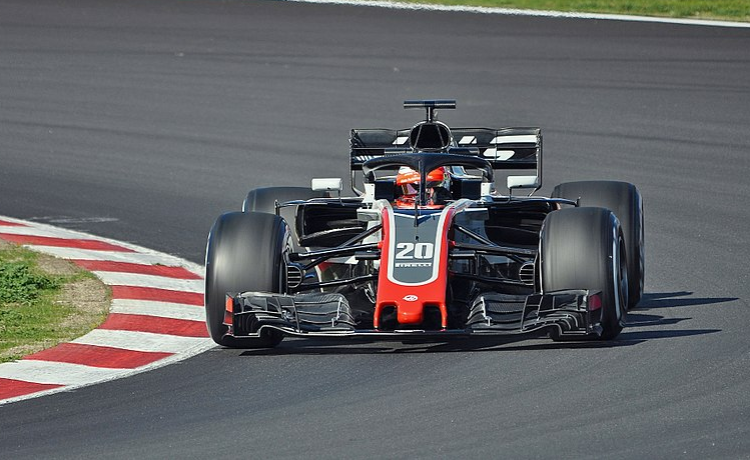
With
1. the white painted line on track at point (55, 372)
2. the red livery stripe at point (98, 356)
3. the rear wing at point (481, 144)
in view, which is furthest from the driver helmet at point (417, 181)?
the white painted line on track at point (55, 372)

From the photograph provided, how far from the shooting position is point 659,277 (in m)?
11.8

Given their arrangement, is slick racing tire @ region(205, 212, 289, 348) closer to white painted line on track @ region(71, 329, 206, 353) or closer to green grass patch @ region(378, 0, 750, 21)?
white painted line on track @ region(71, 329, 206, 353)

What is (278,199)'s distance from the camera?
447 inches

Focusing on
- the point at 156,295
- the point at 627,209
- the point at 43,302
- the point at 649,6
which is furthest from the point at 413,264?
the point at 649,6

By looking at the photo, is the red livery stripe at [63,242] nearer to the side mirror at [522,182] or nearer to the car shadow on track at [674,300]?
the side mirror at [522,182]

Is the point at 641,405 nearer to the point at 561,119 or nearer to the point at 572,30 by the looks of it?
the point at 561,119

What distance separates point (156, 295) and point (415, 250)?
111 inches

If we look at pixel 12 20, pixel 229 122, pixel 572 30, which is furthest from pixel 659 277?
pixel 12 20

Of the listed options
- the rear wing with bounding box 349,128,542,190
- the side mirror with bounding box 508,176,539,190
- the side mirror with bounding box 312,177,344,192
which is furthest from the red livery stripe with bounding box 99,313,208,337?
the side mirror with bounding box 508,176,539,190

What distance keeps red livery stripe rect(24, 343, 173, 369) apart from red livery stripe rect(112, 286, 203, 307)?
5.20 feet

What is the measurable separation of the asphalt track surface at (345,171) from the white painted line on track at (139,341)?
0.35 meters

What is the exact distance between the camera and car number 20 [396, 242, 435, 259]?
9.20 metres

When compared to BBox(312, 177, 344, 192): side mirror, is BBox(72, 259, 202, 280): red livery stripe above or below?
below

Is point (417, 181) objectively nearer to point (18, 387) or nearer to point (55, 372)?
point (55, 372)
